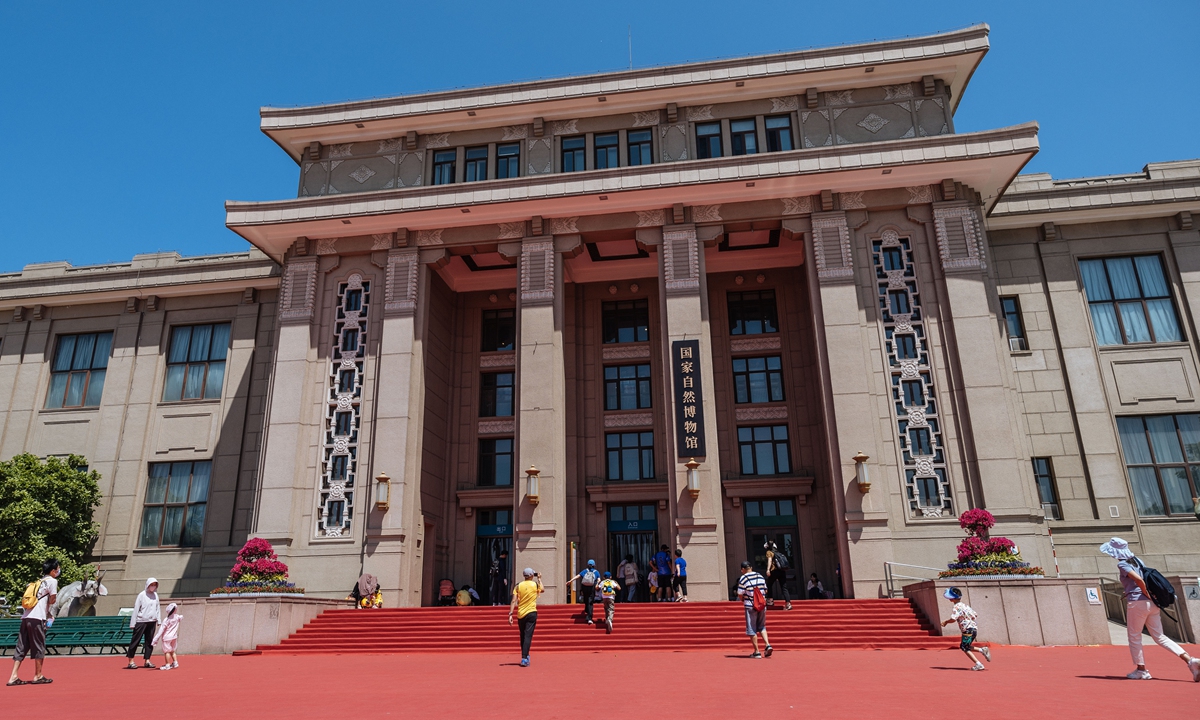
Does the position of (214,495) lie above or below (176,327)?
below

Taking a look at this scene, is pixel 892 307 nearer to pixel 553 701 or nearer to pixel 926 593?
pixel 926 593

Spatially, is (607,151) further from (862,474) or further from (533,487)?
(862,474)

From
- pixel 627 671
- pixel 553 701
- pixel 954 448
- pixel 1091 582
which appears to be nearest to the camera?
pixel 553 701

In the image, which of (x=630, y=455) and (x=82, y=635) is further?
(x=630, y=455)

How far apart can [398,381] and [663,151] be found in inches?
462

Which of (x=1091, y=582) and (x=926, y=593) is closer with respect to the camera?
(x=1091, y=582)

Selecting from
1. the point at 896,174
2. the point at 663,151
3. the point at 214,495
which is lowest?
the point at 214,495

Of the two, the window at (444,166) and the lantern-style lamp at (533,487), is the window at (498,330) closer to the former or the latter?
the window at (444,166)

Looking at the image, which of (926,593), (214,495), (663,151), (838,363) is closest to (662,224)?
(663,151)

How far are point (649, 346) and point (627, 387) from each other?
174cm

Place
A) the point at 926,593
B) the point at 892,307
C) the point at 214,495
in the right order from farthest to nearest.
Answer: the point at 214,495 → the point at 892,307 → the point at 926,593

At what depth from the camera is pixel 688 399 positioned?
77.0 ft

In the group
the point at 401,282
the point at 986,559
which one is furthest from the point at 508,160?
the point at 986,559

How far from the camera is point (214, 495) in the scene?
90.0 ft
